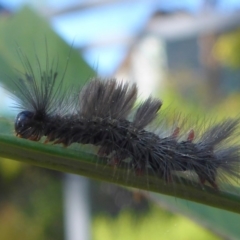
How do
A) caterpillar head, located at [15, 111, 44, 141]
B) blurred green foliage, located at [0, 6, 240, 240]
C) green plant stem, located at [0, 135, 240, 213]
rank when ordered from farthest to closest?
blurred green foliage, located at [0, 6, 240, 240] < caterpillar head, located at [15, 111, 44, 141] < green plant stem, located at [0, 135, 240, 213]

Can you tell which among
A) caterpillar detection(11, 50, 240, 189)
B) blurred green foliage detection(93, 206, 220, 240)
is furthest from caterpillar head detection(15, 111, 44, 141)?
blurred green foliage detection(93, 206, 220, 240)

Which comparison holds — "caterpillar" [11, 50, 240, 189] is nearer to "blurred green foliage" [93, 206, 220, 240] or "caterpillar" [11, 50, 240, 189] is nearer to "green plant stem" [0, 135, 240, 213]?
"green plant stem" [0, 135, 240, 213]

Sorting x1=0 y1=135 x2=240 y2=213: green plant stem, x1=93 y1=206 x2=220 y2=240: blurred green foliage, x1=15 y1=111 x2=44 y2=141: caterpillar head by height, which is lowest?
x1=0 y1=135 x2=240 y2=213: green plant stem

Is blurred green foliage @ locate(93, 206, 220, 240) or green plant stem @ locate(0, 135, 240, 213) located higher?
blurred green foliage @ locate(93, 206, 220, 240)

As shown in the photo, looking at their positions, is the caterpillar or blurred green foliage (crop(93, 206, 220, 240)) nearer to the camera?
the caterpillar

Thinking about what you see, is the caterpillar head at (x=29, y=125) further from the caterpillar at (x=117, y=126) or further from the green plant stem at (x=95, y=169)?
the green plant stem at (x=95, y=169)

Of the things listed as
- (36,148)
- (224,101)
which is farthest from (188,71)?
(36,148)

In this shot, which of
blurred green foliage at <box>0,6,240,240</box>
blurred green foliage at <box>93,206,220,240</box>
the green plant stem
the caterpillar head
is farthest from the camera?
blurred green foliage at <box>93,206,220,240</box>
